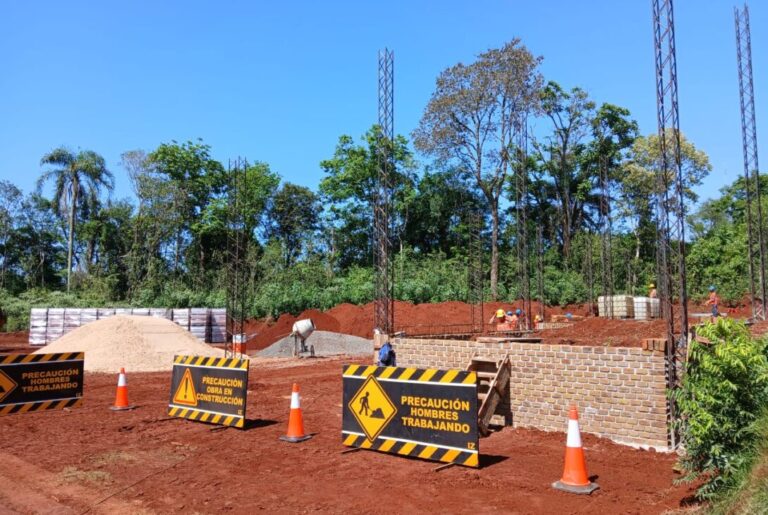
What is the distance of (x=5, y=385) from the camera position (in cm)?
1107

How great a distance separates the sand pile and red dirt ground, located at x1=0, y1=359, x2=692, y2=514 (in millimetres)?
10595

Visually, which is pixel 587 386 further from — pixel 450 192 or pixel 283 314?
pixel 450 192

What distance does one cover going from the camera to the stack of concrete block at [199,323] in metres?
32.2

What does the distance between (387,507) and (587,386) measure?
166 inches

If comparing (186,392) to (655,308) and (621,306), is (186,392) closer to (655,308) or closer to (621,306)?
(621,306)

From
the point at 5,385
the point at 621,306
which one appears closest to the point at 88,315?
the point at 5,385

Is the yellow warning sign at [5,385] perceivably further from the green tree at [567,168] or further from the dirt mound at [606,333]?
the green tree at [567,168]

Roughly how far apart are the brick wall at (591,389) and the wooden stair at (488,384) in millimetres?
154

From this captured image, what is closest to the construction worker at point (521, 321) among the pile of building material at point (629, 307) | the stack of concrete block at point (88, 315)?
the pile of building material at point (629, 307)

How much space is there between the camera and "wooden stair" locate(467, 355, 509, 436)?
9492mm

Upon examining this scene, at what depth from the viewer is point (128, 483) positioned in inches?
277

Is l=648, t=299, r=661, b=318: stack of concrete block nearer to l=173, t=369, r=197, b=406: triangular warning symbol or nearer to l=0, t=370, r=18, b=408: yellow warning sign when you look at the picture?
l=173, t=369, r=197, b=406: triangular warning symbol

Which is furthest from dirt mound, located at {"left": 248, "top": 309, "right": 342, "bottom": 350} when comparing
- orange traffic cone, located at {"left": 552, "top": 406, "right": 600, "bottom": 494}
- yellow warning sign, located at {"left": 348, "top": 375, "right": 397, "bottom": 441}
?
orange traffic cone, located at {"left": 552, "top": 406, "right": 600, "bottom": 494}

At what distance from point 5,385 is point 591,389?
415 inches
